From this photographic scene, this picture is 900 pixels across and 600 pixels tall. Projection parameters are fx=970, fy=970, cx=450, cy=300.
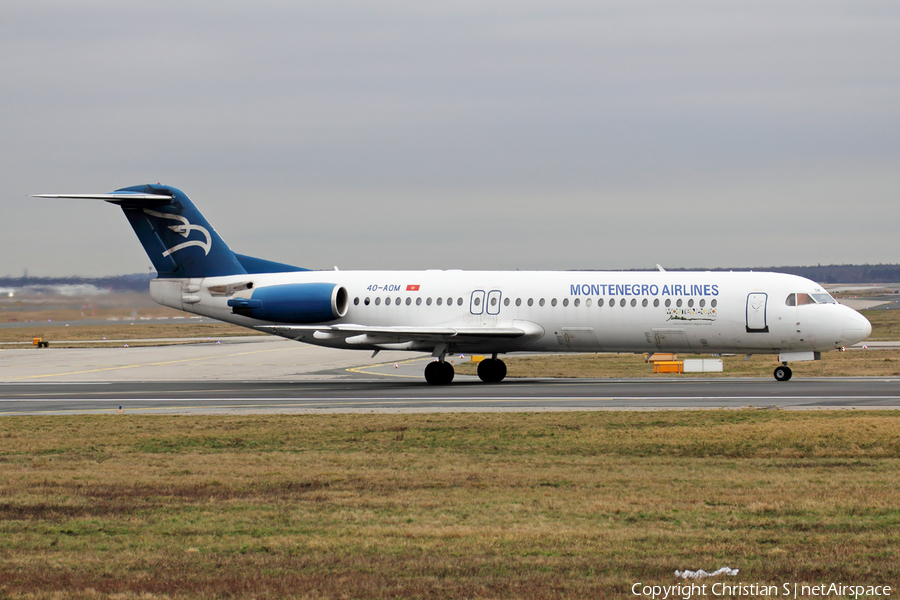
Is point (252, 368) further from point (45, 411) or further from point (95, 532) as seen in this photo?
point (95, 532)

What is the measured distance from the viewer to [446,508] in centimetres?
1237

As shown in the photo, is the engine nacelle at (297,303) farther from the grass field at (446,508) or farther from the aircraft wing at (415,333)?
the grass field at (446,508)

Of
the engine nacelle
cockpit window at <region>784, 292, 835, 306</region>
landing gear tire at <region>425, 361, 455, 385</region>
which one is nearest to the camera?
cockpit window at <region>784, 292, 835, 306</region>

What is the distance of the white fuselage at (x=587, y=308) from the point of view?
3209cm

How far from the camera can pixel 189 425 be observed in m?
22.5

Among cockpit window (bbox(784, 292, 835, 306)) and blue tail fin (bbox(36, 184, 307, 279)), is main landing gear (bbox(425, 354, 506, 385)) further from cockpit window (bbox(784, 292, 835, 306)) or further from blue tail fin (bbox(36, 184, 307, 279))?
cockpit window (bbox(784, 292, 835, 306))

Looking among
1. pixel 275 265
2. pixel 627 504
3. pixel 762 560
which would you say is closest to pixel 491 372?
pixel 275 265

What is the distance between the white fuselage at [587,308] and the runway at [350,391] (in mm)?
1451

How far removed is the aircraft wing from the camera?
34.1 m

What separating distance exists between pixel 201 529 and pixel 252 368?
36.0 meters

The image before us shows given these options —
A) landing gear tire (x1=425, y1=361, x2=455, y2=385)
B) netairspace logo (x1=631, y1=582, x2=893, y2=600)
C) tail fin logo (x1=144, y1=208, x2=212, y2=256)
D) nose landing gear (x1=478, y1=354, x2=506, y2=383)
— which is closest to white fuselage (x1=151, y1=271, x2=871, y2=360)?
landing gear tire (x1=425, y1=361, x2=455, y2=385)

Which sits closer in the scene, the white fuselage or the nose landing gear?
the white fuselage

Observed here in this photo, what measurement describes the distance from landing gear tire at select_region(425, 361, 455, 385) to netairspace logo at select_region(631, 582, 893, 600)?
26485 mm

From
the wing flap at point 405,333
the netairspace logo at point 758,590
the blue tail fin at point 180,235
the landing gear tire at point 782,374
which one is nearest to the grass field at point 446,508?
the netairspace logo at point 758,590
